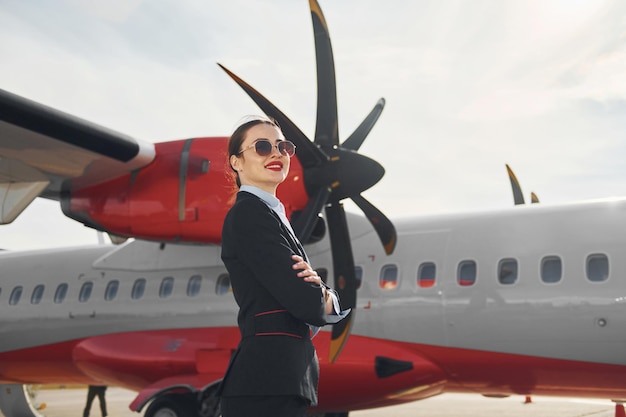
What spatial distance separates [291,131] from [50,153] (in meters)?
3.07

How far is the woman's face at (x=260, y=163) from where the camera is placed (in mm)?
2188

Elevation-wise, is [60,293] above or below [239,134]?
above

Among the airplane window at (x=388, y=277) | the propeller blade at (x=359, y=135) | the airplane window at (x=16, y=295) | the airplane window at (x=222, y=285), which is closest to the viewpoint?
the airplane window at (x=388, y=277)

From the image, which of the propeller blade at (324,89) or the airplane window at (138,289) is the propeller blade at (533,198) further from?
the airplane window at (138,289)

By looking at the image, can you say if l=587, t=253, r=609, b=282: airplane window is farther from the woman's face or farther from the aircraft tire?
the woman's face

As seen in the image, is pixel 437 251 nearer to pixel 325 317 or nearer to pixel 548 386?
pixel 548 386

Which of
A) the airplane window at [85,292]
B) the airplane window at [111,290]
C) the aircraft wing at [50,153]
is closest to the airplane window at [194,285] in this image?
the airplane window at [111,290]

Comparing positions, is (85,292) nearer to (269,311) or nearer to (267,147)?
(267,147)

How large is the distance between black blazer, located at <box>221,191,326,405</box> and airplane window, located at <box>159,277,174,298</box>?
27.5 ft

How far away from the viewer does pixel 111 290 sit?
1070 cm

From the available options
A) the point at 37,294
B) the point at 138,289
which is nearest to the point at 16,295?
the point at 37,294

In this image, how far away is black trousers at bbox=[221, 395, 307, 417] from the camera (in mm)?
1915

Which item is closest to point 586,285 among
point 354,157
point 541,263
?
point 541,263

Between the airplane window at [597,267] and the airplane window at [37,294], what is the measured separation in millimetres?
8772
